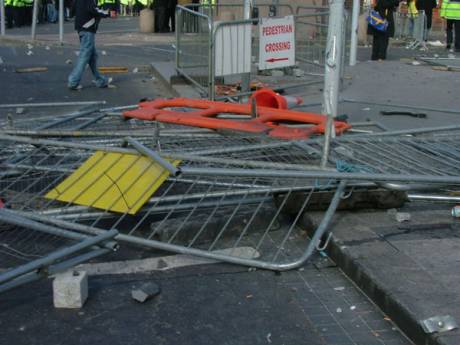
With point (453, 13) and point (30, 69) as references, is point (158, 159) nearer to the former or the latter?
point (30, 69)

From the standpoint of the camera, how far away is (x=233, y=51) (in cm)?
952

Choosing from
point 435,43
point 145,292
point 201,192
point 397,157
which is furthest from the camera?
point 435,43

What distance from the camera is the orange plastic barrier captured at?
591 cm

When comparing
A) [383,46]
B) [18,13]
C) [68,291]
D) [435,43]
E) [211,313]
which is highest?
[18,13]

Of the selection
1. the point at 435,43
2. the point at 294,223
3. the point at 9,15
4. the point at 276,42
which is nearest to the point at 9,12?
the point at 9,15

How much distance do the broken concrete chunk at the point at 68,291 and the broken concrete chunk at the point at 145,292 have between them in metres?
0.29

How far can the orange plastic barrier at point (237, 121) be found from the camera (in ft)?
19.4

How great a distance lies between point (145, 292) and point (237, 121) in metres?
2.60

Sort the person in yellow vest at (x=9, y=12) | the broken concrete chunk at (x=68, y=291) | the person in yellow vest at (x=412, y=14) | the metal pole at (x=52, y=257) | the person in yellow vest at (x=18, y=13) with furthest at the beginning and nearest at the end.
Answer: the person in yellow vest at (x=18, y=13) → the person in yellow vest at (x=9, y=12) → the person in yellow vest at (x=412, y=14) → the broken concrete chunk at (x=68, y=291) → the metal pole at (x=52, y=257)

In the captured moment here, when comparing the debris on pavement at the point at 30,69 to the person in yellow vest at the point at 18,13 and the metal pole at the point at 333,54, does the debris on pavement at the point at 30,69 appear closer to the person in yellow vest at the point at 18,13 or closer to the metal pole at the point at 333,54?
the metal pole at the point at 333,54

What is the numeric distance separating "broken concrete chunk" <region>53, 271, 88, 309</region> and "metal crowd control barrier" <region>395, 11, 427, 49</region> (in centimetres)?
1779

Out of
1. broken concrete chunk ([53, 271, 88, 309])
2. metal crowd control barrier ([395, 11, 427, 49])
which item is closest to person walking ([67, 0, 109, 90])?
broken concrete chunk ([53, 271, 88, 309])

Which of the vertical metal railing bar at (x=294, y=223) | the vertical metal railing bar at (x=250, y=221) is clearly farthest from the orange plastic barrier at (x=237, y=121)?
the vertical metal railing bar at (x=294, y=223)

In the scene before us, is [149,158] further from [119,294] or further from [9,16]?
[9,16]
